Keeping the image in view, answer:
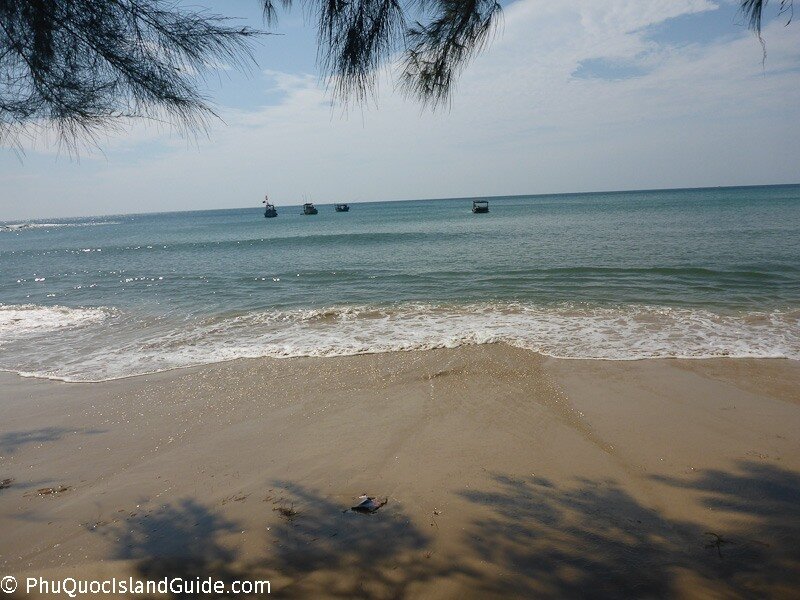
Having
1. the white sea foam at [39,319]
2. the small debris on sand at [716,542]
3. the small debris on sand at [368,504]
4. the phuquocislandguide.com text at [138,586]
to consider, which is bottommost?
the small debris on sand at [368,504]

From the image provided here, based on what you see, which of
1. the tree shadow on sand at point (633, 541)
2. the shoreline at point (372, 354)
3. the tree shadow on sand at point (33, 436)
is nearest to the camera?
the tree shadow on sand at point (633, 541)

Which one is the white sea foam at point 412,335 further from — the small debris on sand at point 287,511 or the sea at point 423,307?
the small debris on sand at point 287,511

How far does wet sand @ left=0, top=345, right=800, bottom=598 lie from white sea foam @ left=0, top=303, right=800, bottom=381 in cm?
74

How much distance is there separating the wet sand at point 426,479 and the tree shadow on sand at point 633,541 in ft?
0.05

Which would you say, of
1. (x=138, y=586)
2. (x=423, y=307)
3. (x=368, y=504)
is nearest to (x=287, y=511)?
(x=368, y=504)

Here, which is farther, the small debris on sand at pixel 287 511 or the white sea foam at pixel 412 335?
the white sea foam at pixel 412 335

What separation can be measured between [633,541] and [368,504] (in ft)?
6.13

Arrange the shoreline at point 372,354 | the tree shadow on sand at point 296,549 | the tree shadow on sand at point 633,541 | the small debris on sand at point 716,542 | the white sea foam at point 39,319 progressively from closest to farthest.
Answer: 1. the tree shadow on sand at point 633,541
2. the tree shadow on sand at point 296,549
3. the small debris on sand at point 716,542
4. the shoreline at point 372,354
5. the white sea foam at point 39,319

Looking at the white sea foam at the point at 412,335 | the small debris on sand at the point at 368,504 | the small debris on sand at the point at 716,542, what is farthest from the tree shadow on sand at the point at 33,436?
the small debris on sand at the point at 716,542

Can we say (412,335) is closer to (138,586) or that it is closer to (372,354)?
(372,354)

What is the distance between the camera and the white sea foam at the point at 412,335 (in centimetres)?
734

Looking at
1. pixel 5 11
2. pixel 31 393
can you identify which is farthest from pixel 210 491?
pixel 31 393

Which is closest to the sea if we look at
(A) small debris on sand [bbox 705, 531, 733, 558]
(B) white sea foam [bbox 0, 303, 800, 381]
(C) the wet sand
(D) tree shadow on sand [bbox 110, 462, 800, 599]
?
(B) white sea foam [bbox 0, 303, 800, 381]

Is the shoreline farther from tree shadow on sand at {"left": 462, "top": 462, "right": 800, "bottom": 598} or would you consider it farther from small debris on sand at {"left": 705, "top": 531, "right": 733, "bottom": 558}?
small debris on sand at {"left": 705, "top": 531, "right": 733, "bottom": 558}
